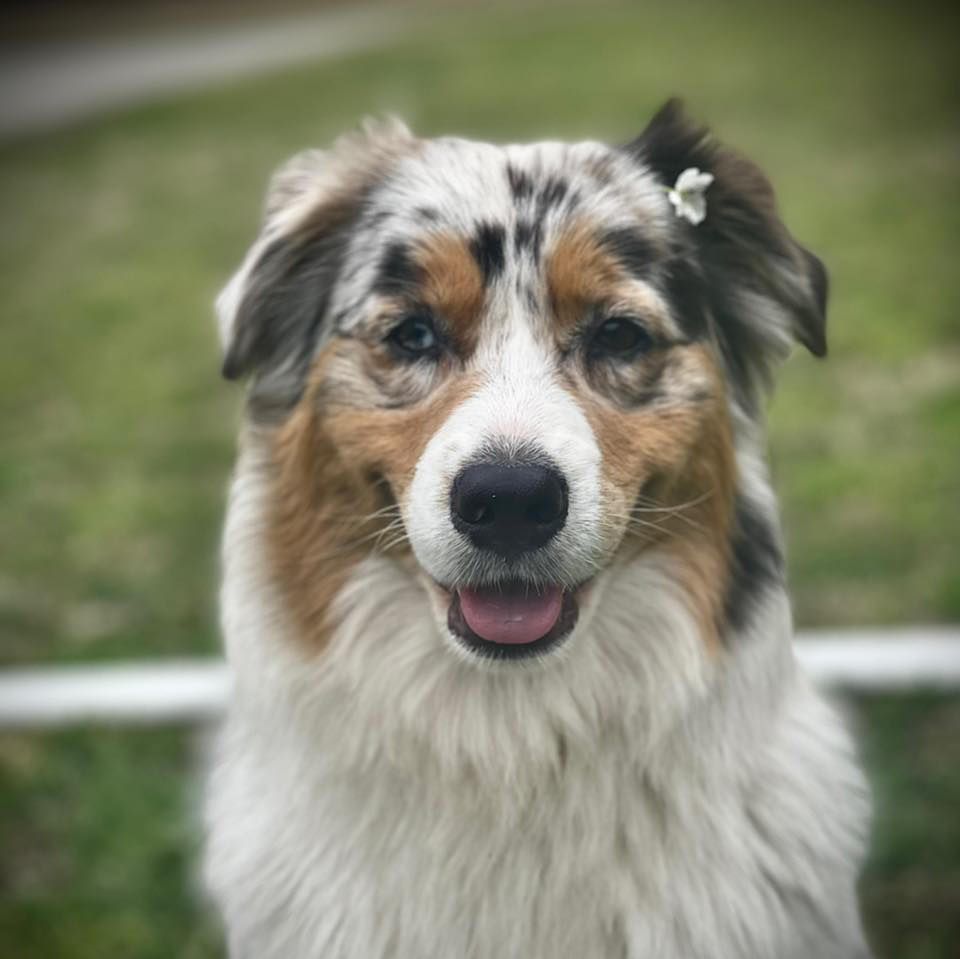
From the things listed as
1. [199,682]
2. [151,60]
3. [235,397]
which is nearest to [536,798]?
[199,682]

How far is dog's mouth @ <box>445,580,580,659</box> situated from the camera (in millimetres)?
3002

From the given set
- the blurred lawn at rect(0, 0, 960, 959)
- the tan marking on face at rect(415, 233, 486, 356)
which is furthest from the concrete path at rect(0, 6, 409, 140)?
the tan marking on face at rect(415, 233, 486, 356)

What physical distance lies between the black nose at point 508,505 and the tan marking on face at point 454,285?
453 mm

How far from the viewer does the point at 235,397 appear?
905 cm

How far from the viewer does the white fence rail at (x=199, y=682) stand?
5246mm

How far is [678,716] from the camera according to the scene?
10.5 ft

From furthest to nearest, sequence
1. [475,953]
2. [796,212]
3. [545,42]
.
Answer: [545,42] < [796,212] < [475,953]

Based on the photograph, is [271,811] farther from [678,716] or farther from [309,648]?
[678,716]

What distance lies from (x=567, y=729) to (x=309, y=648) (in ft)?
2.05

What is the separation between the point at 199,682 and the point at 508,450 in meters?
2.96

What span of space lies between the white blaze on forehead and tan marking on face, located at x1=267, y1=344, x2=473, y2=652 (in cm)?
17

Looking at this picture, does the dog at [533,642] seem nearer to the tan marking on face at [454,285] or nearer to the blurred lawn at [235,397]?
the tan marking on face at [454,285]

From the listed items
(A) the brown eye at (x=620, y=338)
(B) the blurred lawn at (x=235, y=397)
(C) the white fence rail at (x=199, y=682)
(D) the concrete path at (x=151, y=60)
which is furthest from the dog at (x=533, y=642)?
(D) the concrete path at (x=151, y=60)

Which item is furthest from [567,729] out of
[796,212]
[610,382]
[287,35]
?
[287,35]
